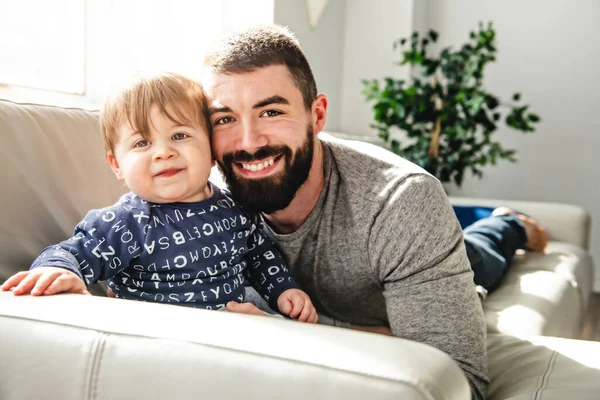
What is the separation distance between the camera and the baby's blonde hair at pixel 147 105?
3.67ft

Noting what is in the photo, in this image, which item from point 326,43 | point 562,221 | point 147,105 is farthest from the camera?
point 326,43

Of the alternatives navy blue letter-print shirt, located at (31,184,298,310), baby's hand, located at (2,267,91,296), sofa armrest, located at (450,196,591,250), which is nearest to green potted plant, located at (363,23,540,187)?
sofa armrest, located at (450,196,591,250)

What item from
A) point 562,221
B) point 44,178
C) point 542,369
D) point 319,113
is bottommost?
point 562,221

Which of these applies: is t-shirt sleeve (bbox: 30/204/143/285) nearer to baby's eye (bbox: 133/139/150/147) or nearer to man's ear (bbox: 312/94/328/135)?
baby's eye (bbox: 133/139/150/147)

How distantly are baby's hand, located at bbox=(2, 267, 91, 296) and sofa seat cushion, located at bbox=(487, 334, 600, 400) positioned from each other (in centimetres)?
66

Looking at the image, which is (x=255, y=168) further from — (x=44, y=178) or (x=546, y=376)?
(x=546, y=376)

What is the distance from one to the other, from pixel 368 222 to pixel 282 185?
20 centimetres

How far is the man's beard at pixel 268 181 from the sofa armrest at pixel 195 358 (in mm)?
489

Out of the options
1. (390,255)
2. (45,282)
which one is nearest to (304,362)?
(45,282)

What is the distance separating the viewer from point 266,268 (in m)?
1.26

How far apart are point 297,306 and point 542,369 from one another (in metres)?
0.42

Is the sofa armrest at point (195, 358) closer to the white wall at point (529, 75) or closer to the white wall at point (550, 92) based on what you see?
the white wall at point (529, 75)

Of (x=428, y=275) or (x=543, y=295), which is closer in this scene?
(x=428, y=275)

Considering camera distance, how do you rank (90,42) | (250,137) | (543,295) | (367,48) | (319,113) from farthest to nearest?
(367,48)
(90,42)
(543,295)
(319,113)
(250,137)
